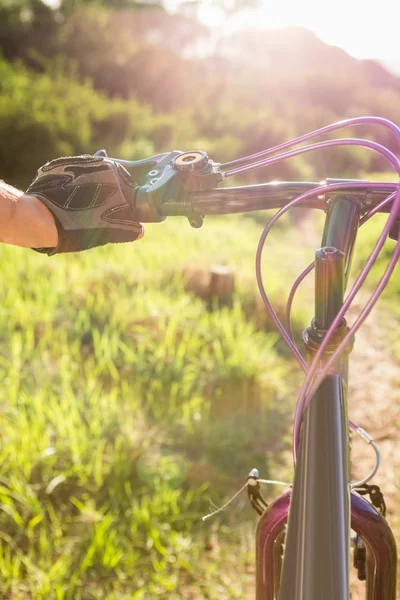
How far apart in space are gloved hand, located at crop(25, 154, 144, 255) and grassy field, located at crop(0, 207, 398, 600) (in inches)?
71.5

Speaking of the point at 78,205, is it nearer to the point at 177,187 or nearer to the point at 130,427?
the point at 177,187

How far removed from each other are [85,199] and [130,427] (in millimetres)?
2267

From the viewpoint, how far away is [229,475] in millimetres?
3203

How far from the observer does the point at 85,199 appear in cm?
107

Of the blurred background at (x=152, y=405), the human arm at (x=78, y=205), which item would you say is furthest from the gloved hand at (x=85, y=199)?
the blurred background at (x=152, y=405)

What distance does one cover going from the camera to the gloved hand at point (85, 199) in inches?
41.6

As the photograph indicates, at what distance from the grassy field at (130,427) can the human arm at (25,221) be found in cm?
182

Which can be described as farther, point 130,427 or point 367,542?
point 130,427

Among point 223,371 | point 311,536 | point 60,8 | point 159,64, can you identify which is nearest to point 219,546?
point 223,371

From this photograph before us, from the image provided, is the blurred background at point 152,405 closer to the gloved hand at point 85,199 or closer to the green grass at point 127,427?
the green grass at point 127,427

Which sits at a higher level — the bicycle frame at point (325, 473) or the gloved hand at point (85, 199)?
the gloved hand at point (85, 199)

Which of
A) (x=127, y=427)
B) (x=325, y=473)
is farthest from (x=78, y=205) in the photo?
(x=127, y=427)

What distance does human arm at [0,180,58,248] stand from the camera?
0.99 m

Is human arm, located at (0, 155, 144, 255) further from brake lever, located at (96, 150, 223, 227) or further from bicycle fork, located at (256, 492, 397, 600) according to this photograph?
bicycle fork, located at (256, 492, 397, 600)
